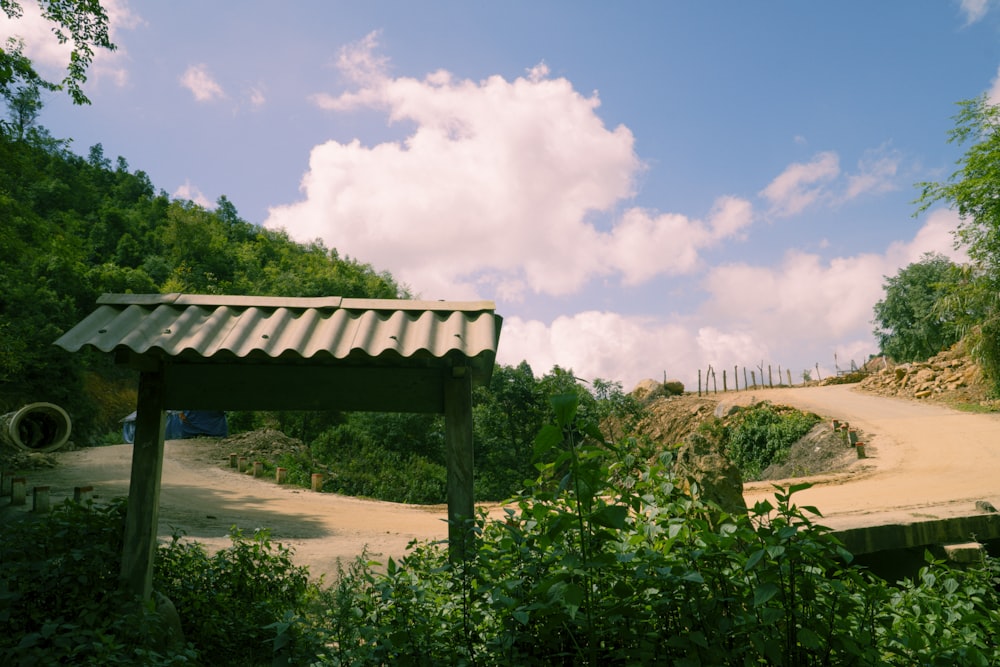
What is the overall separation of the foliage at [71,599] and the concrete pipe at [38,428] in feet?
30.7

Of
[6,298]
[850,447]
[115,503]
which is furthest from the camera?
[6,298]

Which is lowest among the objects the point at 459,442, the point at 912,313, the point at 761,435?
the point at 459,442

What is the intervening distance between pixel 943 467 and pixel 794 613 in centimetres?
1380

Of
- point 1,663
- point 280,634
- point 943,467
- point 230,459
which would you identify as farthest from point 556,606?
point 230,459

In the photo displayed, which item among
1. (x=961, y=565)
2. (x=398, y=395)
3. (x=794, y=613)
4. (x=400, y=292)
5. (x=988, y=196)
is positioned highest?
(x=400, y=292)

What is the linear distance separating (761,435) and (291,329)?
708 inches

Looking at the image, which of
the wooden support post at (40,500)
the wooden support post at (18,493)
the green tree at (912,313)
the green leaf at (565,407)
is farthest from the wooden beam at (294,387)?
the green tree at (912,313)

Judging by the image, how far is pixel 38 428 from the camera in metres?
12.8

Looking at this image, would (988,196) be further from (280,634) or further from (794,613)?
(280,634)

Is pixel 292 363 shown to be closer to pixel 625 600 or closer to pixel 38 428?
pixel 625 600

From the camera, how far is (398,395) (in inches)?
144

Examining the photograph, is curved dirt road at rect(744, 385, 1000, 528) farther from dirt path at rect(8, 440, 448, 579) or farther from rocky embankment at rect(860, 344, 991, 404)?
dirt path at rect(8, 440, 448, 579)

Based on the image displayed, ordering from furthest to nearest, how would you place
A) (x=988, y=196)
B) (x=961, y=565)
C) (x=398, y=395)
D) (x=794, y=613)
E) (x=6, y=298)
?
(x=6, y=298), (x=988, y=196), (x=961, y=565), (x=398, y=395), (x=794, y=613)

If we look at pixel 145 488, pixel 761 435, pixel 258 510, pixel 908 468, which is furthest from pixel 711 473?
pixel 761 435
